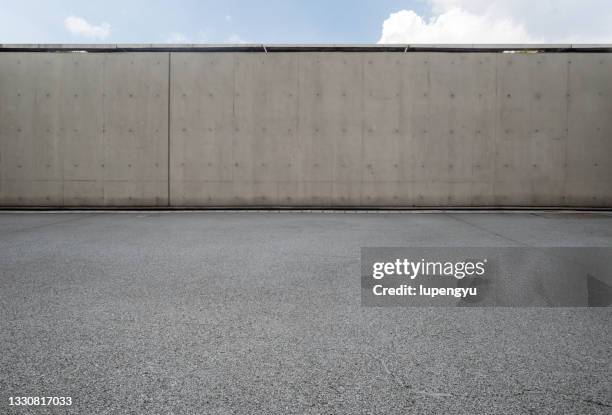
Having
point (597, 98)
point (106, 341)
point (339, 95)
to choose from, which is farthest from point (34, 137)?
point (597, 98)

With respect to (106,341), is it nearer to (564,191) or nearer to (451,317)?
(451,317)

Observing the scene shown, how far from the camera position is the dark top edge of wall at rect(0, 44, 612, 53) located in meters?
10.5

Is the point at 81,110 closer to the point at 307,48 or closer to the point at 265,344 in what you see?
the point at 307,48

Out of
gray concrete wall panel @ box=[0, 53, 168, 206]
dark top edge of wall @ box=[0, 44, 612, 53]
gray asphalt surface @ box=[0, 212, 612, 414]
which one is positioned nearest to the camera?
gray asphalt surface @ box=[0, 212, 612, 414]

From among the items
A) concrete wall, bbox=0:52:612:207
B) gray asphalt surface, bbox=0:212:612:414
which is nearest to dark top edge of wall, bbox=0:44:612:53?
concrete wall, bbox=0:52:612:207

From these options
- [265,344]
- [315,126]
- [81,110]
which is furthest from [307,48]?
[265,344]

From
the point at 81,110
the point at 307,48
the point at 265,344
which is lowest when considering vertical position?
the point at 265,344

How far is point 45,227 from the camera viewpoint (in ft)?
25.3

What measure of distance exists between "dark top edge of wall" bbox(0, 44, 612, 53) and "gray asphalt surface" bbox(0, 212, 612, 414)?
7.49 meters

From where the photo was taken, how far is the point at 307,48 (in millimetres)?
10594

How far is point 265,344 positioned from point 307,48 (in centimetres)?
976

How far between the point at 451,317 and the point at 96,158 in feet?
35.3

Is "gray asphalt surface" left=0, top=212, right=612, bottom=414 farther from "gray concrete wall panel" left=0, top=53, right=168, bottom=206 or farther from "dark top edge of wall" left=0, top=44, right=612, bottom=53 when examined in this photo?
"dark top edge of wall" left=0, top=44, right=612, bottom=53

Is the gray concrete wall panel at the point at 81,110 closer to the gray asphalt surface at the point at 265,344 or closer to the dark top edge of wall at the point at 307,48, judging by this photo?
the dark top edge of wall at the point at 307,48
